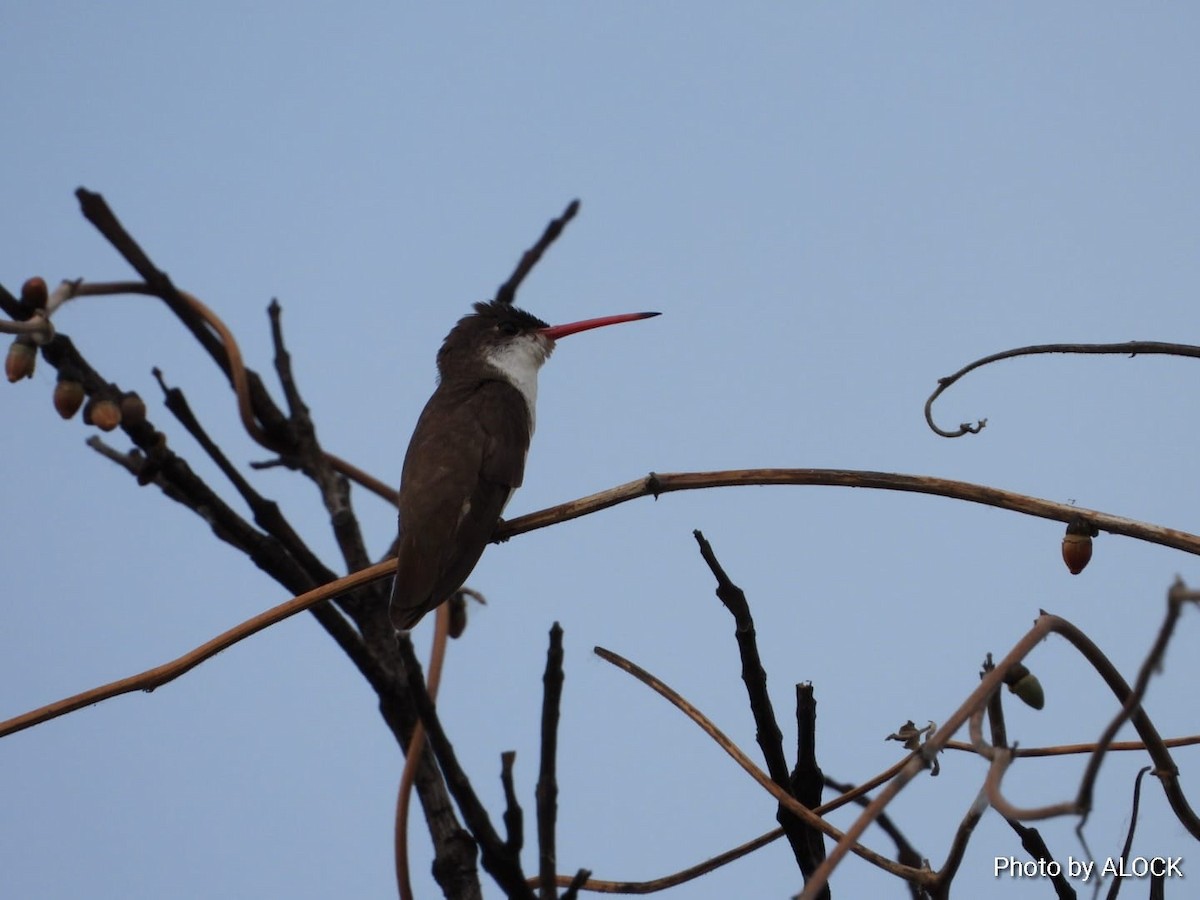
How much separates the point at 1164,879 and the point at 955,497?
65cm

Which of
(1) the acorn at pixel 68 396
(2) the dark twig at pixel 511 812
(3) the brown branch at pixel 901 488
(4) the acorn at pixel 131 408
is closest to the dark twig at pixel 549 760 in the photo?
(2) the dark twig at pixel 511 812

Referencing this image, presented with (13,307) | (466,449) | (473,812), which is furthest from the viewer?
(466,449)

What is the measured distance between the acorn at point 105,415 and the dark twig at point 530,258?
1467 mm

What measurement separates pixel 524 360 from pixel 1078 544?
11.9 ft

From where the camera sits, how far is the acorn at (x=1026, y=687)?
6.31 ft

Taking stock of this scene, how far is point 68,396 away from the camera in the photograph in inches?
116

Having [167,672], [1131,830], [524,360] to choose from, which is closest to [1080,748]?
[1131,830]

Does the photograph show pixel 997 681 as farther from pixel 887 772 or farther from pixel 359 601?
pixel 359 601

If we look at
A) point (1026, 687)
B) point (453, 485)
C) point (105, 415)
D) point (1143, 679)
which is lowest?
point (1143, 679)

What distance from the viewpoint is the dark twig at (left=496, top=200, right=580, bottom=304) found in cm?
405

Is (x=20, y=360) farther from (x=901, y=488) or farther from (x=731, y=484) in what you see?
(x=901, y=488)

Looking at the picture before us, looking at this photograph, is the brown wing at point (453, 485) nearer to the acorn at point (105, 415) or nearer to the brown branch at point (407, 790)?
the brown branch at point (407, 790)

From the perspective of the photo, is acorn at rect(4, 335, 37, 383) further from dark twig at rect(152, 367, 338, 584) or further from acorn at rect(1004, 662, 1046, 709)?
acorn at rect(1004, 662, 1046, 709)

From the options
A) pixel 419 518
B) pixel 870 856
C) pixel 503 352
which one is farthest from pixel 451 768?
pixel 503 352
